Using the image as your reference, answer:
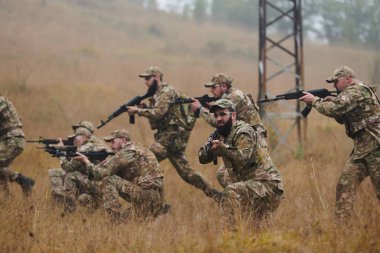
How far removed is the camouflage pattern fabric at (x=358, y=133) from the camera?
543 centimetres

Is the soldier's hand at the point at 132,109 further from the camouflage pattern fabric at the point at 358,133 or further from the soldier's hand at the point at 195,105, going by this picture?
the camouflage pattern fabric at the point at 358,133

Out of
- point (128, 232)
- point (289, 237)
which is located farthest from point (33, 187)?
point (289, 237)

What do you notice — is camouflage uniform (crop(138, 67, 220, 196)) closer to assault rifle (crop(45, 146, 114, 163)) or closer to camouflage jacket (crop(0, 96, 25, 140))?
assault rifle (crop(45, 146, 114, 163))

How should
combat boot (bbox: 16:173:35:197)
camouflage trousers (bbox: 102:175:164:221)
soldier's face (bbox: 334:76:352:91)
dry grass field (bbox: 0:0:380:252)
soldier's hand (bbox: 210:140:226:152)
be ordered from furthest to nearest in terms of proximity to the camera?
1. combat boot (bbox: 16:173:35:197)
2. camouflage trousers (bbox: 102:175:164:221)
3. soldier's face (bbox: 334:76:352:91)
4. soldier's hand (bbox: 210:140:226:152)
5. dry grass field (bbox: 0:0:380:252)

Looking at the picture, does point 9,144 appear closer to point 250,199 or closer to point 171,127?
point 171,127

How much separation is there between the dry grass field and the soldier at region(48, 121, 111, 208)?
0.23 meters

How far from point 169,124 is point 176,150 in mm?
390

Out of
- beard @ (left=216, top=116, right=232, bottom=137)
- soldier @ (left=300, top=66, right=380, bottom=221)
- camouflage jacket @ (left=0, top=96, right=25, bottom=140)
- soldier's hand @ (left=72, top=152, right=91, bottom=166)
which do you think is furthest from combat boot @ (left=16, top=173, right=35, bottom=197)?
soldier @ (left=300, top=66, right=380, bottom=221)

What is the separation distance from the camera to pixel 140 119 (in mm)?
14242

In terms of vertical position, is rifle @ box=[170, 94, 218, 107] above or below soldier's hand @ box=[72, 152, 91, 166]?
above

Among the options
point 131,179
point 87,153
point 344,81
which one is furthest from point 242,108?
point 87,153

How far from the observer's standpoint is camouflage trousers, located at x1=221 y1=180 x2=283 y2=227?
16.0 feet

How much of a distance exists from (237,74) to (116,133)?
696 inches

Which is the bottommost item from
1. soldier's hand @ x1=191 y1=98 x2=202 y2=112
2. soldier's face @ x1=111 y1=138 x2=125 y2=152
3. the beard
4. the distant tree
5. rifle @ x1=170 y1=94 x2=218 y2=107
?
soldier's face @ x1=111 y1=138 x2=125 y2=152
